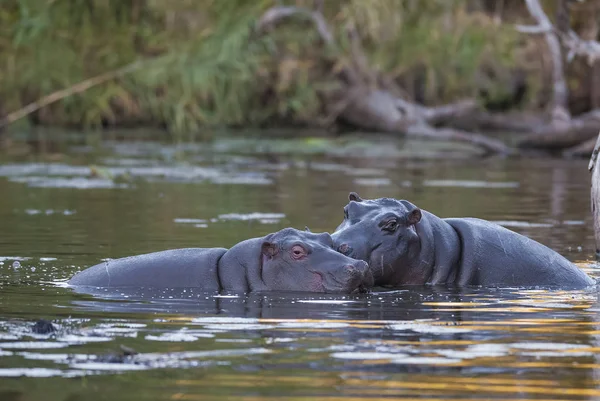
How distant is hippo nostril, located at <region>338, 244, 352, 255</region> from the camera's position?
24.2ft

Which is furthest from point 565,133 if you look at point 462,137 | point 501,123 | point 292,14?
point 292,14

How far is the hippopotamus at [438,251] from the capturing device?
7.58m

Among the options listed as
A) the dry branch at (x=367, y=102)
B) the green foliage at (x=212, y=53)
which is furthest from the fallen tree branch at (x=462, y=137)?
the green foliage at (x=212, y=53)

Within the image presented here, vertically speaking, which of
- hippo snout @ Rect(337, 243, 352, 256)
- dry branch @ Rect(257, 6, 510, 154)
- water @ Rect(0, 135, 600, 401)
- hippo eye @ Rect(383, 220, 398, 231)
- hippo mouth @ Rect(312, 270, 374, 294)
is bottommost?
water @ Rect(0, 135, 600, 401)

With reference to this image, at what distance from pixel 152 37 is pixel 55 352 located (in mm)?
20800

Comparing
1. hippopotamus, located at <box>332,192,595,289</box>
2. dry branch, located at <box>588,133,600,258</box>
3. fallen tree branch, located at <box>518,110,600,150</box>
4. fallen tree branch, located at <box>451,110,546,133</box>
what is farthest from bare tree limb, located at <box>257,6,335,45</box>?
hippopotamus, located at <box>332,192,595,289</box>

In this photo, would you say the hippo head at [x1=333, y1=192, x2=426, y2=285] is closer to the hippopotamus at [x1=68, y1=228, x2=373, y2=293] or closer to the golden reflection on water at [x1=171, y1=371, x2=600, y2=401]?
the hippopotamus at [x1=68, y1=228, x2=373, y2=293]

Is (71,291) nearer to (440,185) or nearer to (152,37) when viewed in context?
(440,185)

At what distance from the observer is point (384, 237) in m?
7.57

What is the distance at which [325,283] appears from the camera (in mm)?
7180

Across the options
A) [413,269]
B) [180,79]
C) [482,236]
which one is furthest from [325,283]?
[180,79]

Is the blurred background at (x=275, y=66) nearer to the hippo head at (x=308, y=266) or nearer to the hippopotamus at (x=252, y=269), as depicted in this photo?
the hippopotamus at (x=252, y=269)

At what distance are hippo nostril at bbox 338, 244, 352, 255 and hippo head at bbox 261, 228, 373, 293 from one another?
2.5 inches

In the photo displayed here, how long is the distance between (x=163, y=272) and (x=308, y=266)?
0.93m
